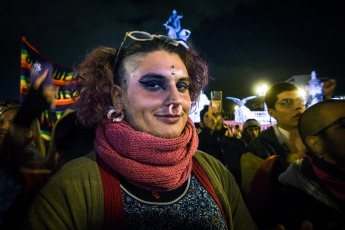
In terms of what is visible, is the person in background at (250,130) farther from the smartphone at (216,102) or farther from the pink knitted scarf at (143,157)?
the pink knitted scarf at (143,157)

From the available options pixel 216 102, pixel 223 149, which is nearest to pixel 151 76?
pixel 223 149

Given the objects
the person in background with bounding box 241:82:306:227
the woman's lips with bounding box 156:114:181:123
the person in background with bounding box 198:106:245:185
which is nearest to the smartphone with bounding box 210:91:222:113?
the person in background with bounding box 198:106:245:185

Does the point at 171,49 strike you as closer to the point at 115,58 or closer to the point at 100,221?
the point at 115,58

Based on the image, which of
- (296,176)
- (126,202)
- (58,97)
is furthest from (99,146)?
(58,97)

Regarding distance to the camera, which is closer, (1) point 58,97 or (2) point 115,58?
Answer: (2) point 115,58

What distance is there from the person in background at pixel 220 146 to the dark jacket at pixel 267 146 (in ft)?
1.06

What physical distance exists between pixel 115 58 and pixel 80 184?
42.2 inches

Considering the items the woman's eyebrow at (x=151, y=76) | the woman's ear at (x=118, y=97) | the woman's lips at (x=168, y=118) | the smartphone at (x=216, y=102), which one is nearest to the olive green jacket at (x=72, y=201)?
the woman's ear at (x=118, y=97)

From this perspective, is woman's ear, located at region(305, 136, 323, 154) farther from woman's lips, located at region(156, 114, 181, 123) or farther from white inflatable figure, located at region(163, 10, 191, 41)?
white inflatable figure, located at region(163, 10, 191, 41)

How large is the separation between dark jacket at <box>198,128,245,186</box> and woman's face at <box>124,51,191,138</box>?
1842 millimetres

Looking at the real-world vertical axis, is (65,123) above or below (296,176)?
above

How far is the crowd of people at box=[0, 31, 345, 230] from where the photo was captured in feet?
4.02

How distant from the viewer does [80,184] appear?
123cm

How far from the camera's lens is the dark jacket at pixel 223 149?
307cm
